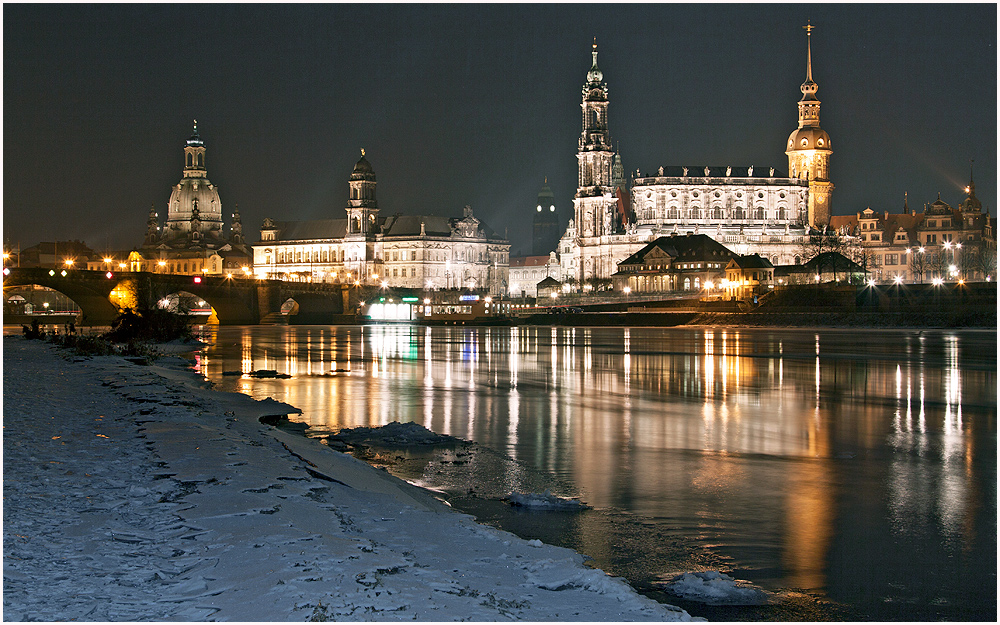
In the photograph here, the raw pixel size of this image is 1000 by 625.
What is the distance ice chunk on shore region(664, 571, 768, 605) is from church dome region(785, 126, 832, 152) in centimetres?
16202

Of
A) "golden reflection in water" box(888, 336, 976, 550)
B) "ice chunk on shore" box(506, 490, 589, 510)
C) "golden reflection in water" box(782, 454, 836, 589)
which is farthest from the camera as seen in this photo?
"ice chunk on shore" box(506, 490, 589, 510)

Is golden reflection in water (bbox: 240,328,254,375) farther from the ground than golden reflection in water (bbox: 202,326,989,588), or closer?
farther from the ground

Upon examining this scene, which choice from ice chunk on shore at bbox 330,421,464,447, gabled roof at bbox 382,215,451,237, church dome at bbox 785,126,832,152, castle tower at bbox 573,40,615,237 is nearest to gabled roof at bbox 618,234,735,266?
castle tower at bbox 573,40,615,237

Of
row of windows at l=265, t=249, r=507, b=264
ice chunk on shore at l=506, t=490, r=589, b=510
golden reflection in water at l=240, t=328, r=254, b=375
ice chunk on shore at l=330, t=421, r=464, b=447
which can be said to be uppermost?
row of windows at l=265, t=249, r=507, b=264

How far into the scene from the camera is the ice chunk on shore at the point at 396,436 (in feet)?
53.5

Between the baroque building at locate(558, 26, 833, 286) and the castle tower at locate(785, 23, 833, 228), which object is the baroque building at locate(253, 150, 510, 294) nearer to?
the baroque building at locate(558, 26, 833, 286)

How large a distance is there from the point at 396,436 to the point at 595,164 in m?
137

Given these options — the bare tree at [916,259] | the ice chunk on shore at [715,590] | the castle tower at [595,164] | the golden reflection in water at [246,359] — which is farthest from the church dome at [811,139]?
the ice chunk on shore at [715,590]

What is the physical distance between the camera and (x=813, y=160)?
159875 mm

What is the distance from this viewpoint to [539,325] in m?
99.4

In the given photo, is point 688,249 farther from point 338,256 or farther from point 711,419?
point 711,419

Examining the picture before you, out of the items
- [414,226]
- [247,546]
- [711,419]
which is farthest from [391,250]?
[247,546]

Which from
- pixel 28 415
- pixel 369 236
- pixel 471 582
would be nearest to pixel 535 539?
pixel 471 582

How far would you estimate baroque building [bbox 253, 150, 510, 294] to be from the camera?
182 m
